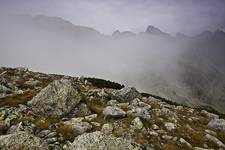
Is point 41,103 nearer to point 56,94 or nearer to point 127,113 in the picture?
point 56,94

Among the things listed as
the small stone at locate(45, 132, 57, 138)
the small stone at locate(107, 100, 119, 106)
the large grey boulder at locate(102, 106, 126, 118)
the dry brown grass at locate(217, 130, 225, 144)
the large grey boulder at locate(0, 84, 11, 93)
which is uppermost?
the large grey boulder at locate(102, 106, 126, 118)

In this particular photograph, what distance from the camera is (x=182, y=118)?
1136 inches

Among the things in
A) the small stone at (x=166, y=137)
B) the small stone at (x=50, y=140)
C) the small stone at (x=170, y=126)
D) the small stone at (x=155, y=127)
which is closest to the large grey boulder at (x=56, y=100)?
the small stone at (x=50, y=140)

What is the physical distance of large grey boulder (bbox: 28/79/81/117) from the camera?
23594 millimetres

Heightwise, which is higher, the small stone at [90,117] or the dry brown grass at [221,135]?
the small stone at [90,117]

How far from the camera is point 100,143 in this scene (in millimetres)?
16234

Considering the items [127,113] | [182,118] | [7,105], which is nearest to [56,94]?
[7,105]

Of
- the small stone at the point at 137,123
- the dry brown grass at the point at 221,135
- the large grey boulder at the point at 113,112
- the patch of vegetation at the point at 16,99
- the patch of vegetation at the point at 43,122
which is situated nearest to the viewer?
the patch of vegetation at the point at 43,122

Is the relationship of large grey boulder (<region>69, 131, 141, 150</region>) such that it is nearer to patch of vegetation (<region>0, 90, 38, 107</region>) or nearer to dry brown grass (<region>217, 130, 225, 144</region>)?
patch of vegetation (<region>0, 90, 38, 107</region>)

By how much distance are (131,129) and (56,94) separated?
715cm

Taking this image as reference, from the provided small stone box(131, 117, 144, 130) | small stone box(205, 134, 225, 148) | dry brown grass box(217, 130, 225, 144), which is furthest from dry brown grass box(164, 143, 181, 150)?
dry brown grass box(217, 130, 225, 144)

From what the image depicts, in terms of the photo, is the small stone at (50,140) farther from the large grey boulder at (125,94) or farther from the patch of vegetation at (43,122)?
the large grey boulder at (125,94)

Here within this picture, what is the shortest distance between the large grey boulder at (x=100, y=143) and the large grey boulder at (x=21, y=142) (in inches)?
74.7

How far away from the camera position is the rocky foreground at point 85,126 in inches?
659
